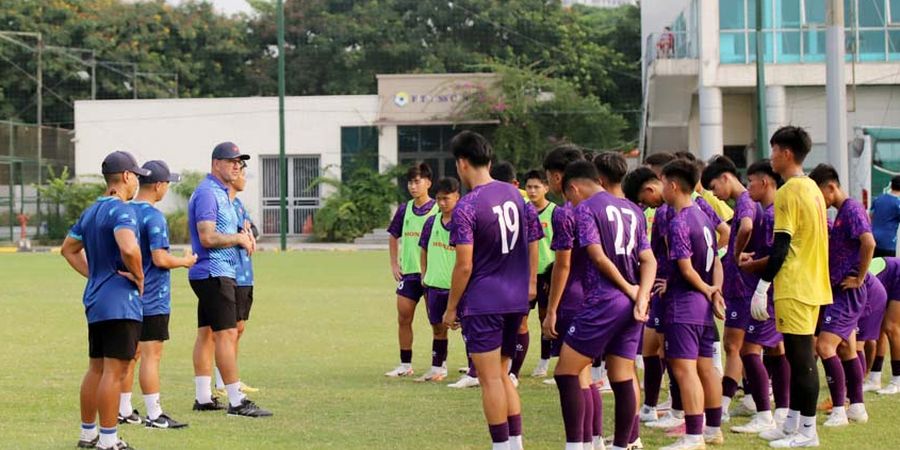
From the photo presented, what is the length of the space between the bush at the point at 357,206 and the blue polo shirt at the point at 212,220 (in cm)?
3690

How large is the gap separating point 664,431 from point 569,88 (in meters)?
39.8

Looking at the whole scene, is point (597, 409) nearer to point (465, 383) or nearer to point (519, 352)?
point (519, 352)

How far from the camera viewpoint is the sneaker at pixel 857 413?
9.80 meters

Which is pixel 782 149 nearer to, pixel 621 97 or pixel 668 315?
pixel 668 315

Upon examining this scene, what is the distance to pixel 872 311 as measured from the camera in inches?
427

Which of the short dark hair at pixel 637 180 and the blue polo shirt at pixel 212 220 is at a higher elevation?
the short dark hair at pixel 637 180

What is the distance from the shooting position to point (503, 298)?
8.09 meters

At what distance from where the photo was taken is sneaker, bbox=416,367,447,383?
12.7 meters

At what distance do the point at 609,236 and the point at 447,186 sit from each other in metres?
4.13

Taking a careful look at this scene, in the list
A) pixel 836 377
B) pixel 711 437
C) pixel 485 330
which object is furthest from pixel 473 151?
pixel 836 377

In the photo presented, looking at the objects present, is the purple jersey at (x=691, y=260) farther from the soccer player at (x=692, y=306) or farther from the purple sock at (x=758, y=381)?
the purple sock at (x=758, y=381)

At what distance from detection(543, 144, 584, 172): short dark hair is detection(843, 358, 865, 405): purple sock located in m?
2.88

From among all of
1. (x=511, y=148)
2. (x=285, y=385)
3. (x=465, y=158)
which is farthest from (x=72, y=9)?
(x=465, y=158)

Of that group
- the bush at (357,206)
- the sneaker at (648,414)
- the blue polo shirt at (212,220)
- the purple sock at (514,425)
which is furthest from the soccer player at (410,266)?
the bush at (357,206)
